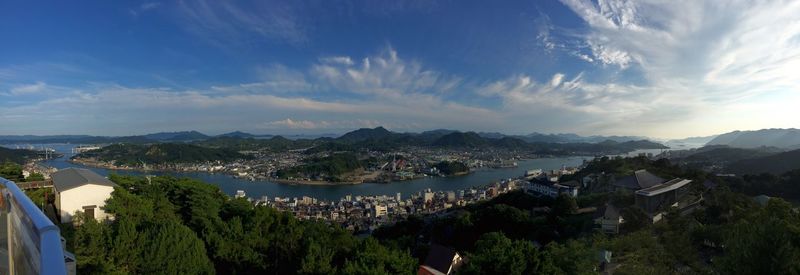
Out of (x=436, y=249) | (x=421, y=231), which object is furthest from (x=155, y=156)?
(x=436, y=249)

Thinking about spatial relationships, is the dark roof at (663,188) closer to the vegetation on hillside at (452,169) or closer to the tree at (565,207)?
the tree at (565,207)

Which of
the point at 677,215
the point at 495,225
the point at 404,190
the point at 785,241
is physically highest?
the point at 785,241

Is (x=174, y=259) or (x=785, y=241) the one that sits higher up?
(x=785, y=241)

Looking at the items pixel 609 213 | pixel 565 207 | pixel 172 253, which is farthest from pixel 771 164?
pixel 172 253

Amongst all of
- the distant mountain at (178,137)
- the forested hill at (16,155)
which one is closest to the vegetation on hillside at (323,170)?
the forested hill at (16,155)

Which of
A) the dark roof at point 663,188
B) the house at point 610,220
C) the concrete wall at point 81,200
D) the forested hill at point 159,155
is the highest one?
the concrete wall at point 81,200

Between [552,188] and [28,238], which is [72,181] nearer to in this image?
[28,238]

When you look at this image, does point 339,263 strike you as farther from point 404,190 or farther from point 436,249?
point 404,190
